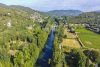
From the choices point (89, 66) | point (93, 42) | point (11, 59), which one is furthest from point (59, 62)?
point (93, 42)

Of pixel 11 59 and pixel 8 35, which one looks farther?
pixel 8 35

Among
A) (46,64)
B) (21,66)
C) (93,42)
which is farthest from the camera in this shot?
(93,42)

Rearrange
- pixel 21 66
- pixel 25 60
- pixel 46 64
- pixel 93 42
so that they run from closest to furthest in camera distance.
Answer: pixel 21 66 → pixel 25 60 → pixel 46 64 → pixel 93 42

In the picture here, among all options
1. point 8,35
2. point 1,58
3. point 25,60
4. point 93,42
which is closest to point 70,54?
point 25,60

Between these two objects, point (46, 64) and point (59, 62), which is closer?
point (59, 62)

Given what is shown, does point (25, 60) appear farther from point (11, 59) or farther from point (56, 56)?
point (56, 56)

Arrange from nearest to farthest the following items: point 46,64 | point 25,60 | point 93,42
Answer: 1. point 25,60
2. point 46,64
3. point 93,42

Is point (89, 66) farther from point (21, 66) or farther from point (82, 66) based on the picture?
point (21, 66)

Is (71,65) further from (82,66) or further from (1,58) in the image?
(1,58)

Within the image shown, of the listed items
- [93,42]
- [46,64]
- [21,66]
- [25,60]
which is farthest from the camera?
[93,42]
